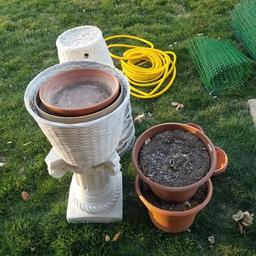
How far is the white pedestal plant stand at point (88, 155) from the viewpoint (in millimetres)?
2467

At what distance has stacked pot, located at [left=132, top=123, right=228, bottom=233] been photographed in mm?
2791

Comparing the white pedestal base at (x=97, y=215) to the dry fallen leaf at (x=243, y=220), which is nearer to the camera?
the dry fallen leaf at (x=243, y=220)

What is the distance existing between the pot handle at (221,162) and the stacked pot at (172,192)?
0.34m

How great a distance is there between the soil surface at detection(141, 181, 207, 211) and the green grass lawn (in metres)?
0.23

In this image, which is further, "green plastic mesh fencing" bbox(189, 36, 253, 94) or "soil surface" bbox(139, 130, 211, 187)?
"green plastic mesh fencing" bbox(189, 36, 253, 94)

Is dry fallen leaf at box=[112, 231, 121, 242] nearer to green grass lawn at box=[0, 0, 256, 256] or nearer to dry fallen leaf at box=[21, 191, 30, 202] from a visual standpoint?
green grass lawn at box=[0, 0, 256, 256]

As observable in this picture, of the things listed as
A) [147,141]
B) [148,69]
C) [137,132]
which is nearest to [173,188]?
[147,141]

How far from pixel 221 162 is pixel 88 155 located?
1.29 metres

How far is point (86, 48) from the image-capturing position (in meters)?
3.28

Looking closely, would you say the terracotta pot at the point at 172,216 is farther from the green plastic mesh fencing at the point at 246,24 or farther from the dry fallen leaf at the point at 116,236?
the green plastic mesh fencing at the point at 246,24

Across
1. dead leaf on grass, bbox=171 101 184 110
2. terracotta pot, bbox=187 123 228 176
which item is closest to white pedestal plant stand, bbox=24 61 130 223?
terracotta pot, bbox=187 123 228 176

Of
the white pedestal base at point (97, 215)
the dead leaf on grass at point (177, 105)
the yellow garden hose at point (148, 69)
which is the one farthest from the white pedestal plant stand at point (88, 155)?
the yellow garden hose at point (148, 69)

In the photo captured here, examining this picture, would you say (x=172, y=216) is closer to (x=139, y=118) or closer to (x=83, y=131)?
(x=83, y=131)

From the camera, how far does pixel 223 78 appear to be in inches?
172
